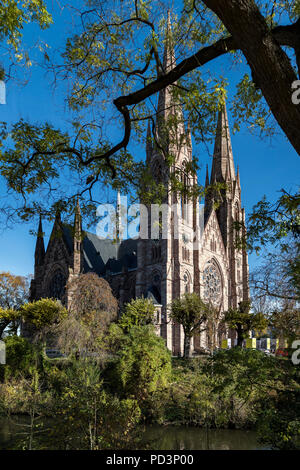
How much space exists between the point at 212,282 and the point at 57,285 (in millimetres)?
19519

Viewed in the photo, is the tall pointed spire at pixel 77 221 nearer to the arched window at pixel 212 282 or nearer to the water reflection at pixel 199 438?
the water reflection at pixel 199 438

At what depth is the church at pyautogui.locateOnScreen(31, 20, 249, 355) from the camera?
4112 centimetres

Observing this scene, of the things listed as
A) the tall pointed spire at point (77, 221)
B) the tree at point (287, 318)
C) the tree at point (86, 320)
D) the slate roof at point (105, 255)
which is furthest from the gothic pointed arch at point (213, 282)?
the tall pointed spire at point (77, 221)

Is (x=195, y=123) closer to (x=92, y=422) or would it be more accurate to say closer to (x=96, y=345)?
(x=92, y=422)

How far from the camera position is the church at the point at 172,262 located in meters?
41.1

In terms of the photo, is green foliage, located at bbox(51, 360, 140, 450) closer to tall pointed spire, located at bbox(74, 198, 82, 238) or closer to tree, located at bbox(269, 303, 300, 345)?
tall pointed spire, located at bbox(74, 198, 82, 238)

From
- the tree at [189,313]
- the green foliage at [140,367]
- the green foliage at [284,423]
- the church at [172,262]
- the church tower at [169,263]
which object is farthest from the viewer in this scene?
the church at [172,262]

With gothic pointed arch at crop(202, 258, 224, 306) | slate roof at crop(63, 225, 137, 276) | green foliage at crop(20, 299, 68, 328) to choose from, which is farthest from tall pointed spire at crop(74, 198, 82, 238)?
slate roof at crop(63, 225, 137, 276)

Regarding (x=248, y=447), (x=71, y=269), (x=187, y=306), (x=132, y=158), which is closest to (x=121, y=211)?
(x=132, y=158)

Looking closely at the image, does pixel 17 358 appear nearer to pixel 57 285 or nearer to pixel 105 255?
pixel 57 285

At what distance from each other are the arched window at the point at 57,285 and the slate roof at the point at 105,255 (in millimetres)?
3188

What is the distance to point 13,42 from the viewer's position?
19.7 feet

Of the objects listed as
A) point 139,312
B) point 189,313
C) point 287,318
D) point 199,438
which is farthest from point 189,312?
point 287,318

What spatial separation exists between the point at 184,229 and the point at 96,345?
2539 cm
